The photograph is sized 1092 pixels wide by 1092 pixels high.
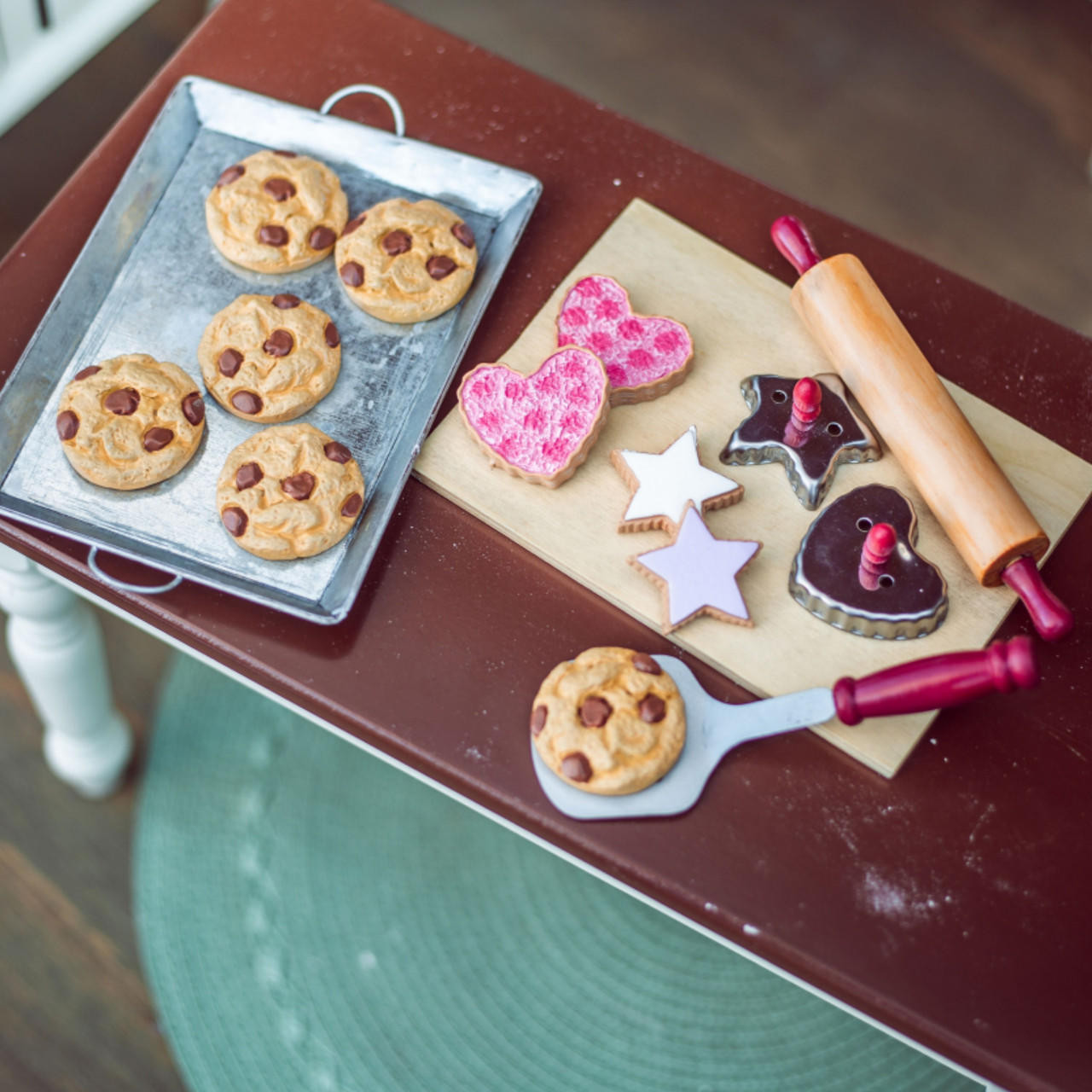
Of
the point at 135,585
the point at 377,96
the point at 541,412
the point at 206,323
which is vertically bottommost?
the point at 135,585

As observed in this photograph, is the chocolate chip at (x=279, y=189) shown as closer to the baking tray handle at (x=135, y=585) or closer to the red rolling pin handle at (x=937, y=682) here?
the baking tray handle at (x=135, y=585)

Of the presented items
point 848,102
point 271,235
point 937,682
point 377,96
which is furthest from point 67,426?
point 848,102

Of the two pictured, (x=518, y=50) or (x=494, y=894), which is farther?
(x=518, y=50)

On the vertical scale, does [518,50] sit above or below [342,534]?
above

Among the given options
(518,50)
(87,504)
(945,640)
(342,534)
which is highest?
(518,50)

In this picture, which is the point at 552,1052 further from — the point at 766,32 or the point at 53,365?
the point at 766,32

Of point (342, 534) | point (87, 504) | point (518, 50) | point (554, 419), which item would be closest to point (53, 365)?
point (87, 504)

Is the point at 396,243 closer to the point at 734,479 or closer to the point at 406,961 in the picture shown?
the point at 734,479

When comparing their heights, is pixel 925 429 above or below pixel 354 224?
above
